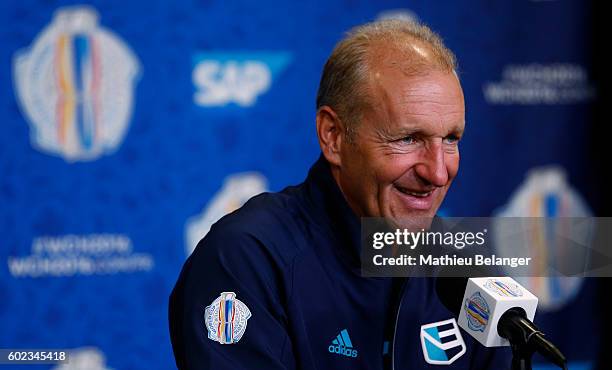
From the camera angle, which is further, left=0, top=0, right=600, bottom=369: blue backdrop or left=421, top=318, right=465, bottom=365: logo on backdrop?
left=0, top=0, right=600, bottom=369: blue backdrop

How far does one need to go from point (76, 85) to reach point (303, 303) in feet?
4.13

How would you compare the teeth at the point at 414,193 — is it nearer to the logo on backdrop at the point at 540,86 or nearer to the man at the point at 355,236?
the man at the point at 355,236

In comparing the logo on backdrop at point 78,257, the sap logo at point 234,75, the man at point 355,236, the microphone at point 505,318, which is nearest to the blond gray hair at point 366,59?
the man at point 355,236

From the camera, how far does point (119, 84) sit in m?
2.47

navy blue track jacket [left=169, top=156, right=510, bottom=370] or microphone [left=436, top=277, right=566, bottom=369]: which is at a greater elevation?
navy blue track jacket [left=169, top=156, right=510, bottom=370]

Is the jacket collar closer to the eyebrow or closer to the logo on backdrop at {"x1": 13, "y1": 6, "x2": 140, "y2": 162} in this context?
the eyebrow

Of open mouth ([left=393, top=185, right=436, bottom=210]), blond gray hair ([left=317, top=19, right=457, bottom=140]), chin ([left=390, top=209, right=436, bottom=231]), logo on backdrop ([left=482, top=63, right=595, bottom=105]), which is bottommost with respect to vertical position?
chin ([left=390, top=209, right=436, bottom=231])

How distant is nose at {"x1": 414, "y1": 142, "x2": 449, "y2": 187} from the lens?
4.83 feet

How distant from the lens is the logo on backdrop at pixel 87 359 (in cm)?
251

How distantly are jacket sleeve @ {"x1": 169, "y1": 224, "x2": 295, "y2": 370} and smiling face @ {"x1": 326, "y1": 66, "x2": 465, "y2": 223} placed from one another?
249mm

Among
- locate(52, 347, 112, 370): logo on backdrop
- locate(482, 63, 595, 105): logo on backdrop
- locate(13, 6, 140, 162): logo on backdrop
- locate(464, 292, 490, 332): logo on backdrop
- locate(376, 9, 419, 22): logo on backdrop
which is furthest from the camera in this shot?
locate(482, 63, 595, 105): logo on backdrop

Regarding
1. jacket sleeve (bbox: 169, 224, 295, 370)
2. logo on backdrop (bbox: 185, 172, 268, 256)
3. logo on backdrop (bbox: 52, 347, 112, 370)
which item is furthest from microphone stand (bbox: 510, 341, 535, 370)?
logo on backdrop (bbox: 52, 347, 112, 370)

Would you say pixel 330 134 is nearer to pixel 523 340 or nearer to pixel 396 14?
pixel 523 340

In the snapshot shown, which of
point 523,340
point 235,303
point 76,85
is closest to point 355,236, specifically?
point 235,303
